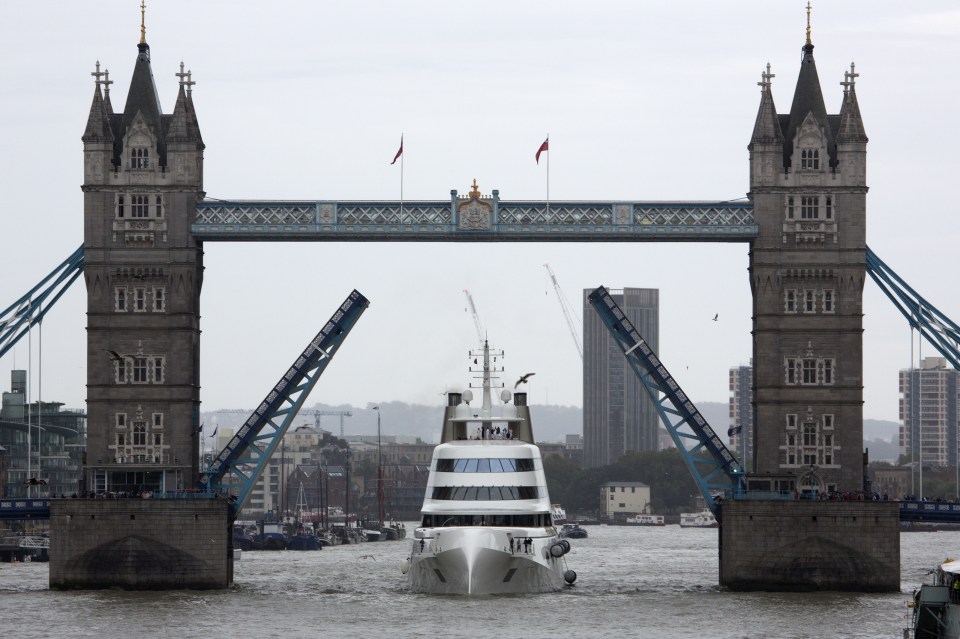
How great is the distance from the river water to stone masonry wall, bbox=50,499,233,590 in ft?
4.18

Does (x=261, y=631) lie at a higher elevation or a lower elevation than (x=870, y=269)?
lower

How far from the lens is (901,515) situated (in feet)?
316

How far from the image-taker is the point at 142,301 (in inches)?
3907

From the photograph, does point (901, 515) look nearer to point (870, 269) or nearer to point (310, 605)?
point (870, 269)

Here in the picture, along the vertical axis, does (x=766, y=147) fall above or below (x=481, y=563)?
above

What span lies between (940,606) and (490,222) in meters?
36.3

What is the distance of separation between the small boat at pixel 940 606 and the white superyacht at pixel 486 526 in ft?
77.3

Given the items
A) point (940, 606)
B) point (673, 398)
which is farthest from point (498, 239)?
point (940, 606)

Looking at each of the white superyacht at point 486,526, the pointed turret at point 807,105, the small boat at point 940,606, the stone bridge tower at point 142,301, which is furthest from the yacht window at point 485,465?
the small boat at point 940,606

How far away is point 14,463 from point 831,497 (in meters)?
98.7

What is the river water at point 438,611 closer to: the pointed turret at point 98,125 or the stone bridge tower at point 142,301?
the stone bridge tower at point 142,301

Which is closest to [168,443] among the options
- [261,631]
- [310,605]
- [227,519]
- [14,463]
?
[227,519]

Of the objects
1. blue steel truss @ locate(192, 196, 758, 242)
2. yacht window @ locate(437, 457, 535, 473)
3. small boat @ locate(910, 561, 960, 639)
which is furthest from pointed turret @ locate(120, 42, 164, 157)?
small boat @ locate(910, 561, 960, 639)

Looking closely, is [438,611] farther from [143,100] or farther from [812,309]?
[143,100]
